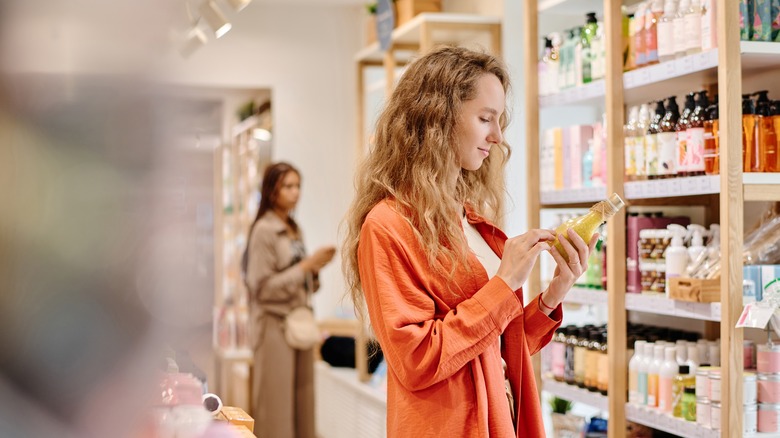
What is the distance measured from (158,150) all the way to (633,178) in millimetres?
3019

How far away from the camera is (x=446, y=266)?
1.76 m

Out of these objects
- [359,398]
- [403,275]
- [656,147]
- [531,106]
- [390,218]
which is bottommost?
[359,398]

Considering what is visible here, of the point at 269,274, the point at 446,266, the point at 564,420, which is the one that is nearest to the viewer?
the point at 446,266

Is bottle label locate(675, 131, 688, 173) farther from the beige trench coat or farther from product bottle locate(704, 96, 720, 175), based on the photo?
the beige trench coat

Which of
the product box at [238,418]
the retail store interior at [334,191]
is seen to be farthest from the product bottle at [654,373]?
the product box at [238,418]

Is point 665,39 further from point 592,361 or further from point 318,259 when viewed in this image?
point 318,259

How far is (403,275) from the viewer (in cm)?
171

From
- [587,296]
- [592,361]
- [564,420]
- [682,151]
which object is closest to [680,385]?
[592,361]

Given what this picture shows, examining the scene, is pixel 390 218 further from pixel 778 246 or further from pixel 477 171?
pixel 778 246

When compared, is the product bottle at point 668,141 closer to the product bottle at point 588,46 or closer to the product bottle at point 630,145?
the product bottle at point 630,145

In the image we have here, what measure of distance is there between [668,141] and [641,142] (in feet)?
0.52

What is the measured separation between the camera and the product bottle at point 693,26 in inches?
107

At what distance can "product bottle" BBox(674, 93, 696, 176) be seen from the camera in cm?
276

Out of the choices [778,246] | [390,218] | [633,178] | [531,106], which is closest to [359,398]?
[531,106]
